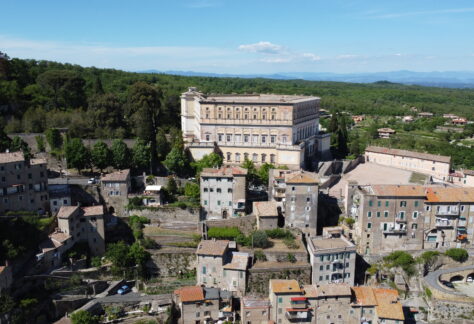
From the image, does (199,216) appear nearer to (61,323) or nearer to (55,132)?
(61,323)

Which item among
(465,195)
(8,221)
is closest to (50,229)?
(8,221)

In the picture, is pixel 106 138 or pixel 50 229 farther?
pixel 106 138

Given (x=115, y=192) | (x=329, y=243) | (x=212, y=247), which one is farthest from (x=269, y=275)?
(x=115, y=192)

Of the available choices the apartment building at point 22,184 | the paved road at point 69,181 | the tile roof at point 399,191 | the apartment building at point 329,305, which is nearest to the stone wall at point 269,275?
the apartment building at point 329,305

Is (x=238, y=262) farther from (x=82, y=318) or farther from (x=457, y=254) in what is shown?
(x=457, y=254)

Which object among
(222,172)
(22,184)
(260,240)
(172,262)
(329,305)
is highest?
(222,172)

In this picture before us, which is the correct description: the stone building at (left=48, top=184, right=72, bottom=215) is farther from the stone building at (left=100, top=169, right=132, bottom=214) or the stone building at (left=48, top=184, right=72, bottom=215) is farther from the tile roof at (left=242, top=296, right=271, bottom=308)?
the tile roof at (left=242, top=296, right=271, bottom=308)
